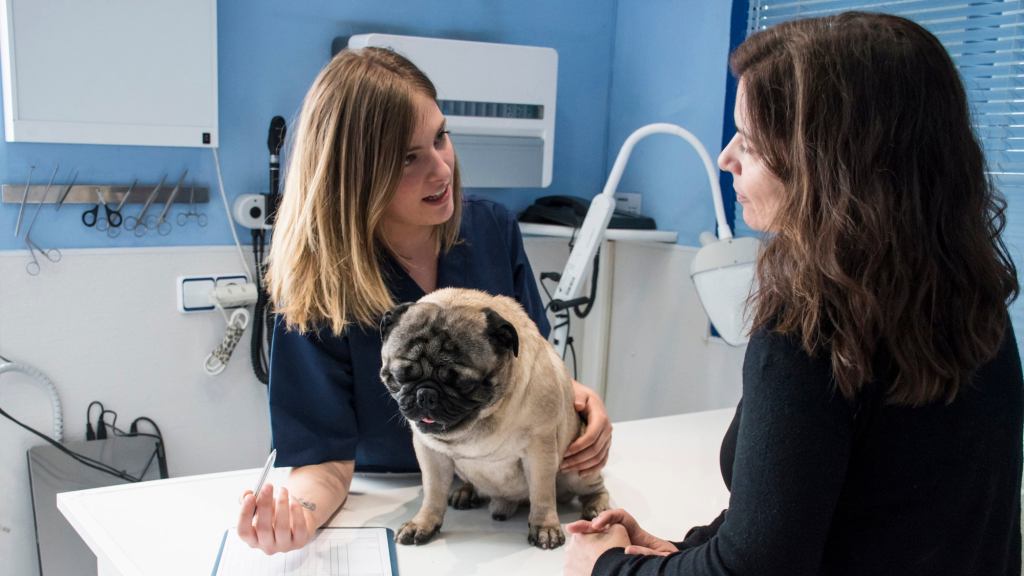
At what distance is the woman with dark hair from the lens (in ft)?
2.39

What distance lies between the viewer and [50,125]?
7.38 feet

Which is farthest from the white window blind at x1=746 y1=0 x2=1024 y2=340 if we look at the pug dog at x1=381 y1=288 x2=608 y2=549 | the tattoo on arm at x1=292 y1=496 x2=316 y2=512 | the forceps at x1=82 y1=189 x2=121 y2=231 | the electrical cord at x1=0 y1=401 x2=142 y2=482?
the electrical cord at x1=0 y1=401 x2=142 y2=482

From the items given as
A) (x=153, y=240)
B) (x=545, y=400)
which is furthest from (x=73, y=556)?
(x=545, y=400)

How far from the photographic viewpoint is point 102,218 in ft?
8.07

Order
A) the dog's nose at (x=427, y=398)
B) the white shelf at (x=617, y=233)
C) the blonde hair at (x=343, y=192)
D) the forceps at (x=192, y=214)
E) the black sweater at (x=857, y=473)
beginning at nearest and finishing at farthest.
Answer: the black sweater at (x=857, y=473) → the dog's nose at (x=427, y=398) → the blonde hair at (x=343, y=192) → the forceps at (x=192, y=214) → the white shelf at (x=617, y=233)

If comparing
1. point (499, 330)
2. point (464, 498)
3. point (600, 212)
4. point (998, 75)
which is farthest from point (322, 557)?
point (998, 75)

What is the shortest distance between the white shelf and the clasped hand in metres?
1.77

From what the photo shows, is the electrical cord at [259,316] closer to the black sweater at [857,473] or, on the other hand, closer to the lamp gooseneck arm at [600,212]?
the lamp gooseneck arm at [600,212]

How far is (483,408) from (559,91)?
87.1 inches

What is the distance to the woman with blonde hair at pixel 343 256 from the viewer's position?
1349mm

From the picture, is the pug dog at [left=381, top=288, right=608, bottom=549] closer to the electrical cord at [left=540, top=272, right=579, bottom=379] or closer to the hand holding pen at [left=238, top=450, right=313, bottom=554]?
the hand holding pen at [left=238, top=450, right=313, bottom=554]

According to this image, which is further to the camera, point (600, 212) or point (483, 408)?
point (600, 212)

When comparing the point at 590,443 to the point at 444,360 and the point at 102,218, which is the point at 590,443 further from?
the point at 102,218

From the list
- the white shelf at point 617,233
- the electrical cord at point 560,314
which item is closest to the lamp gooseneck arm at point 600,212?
the electrical cord at point 560,314
